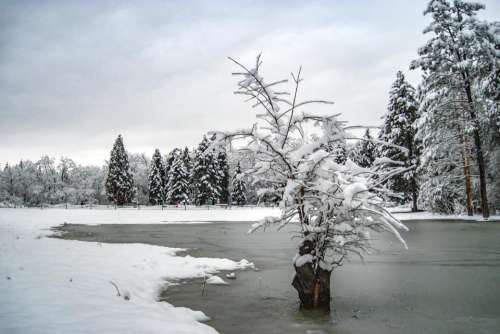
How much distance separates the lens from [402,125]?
36875 mm

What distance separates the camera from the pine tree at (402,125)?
36491 millimetres

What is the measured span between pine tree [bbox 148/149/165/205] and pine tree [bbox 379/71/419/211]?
157ft

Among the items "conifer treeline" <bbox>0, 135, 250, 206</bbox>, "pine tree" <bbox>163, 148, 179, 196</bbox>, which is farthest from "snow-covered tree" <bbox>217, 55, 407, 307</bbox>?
"pine tree" <bbox>163, 148, 179, 196</bbox>

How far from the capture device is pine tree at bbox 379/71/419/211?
36.5 meters

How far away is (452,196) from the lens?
88.4ft

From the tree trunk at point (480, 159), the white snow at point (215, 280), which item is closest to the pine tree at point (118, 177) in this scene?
the tree trunk at point (480, 159)

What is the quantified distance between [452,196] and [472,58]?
9.85 metres

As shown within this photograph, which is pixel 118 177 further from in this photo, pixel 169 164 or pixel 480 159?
pixel 480 159

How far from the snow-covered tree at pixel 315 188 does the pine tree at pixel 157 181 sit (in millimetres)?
70198

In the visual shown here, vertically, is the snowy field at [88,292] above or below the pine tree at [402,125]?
below

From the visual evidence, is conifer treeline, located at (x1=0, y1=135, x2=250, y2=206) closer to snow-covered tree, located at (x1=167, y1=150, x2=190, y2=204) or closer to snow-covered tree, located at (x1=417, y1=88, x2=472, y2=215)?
snow-covered tree, located at (x1=167, y1=150, x2=190, y2=204)

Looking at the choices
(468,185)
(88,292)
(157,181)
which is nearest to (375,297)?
(88,292)

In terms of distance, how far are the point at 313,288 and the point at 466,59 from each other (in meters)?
23.2

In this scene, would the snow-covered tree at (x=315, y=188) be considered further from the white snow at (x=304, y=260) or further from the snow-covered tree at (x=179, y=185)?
A: the snow-covered tree at (x=179, y=185)
